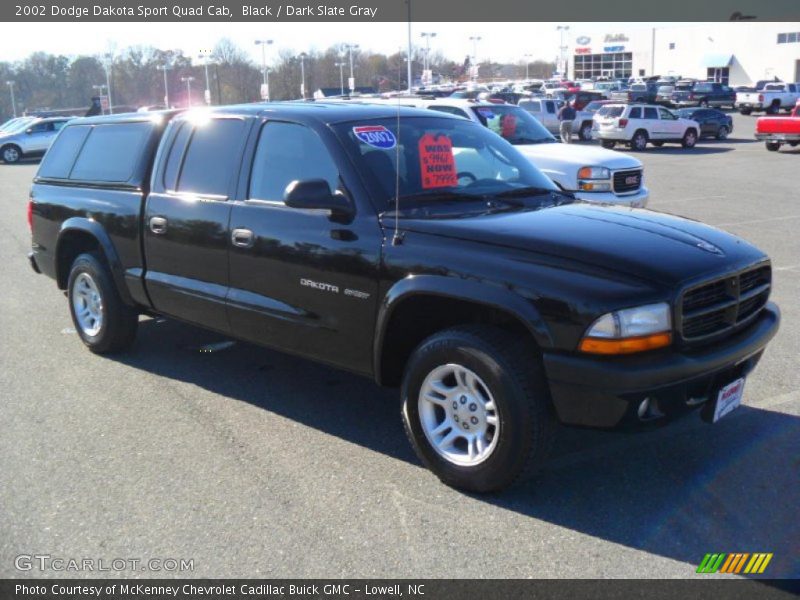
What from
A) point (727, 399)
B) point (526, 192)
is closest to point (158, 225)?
point (526, 192)

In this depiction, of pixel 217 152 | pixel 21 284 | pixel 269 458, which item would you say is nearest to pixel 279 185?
pixel 217 152

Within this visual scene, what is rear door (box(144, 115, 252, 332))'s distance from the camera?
513 cm

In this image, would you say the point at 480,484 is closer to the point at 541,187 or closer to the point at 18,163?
the point at 541,187

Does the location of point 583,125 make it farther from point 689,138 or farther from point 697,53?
point 697,53

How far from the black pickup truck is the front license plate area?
0.01 m

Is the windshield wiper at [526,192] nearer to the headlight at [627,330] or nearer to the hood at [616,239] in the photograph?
the hood at [616,239]

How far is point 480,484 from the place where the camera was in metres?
3.91

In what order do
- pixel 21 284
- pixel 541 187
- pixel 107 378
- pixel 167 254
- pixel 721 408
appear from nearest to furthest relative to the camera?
1. pixel 721 408
2. pixel 541 187
3. pixel 167 254
4. pixel 107 378
5. pixel 21 284

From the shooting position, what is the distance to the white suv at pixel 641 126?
29.2m

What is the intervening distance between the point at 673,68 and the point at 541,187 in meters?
95.2

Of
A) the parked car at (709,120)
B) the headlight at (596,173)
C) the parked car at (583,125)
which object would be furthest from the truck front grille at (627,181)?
the parked car at (583,125)

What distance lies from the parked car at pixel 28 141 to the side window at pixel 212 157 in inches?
1148

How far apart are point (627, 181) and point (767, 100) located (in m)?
44.0

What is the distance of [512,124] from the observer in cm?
1272
